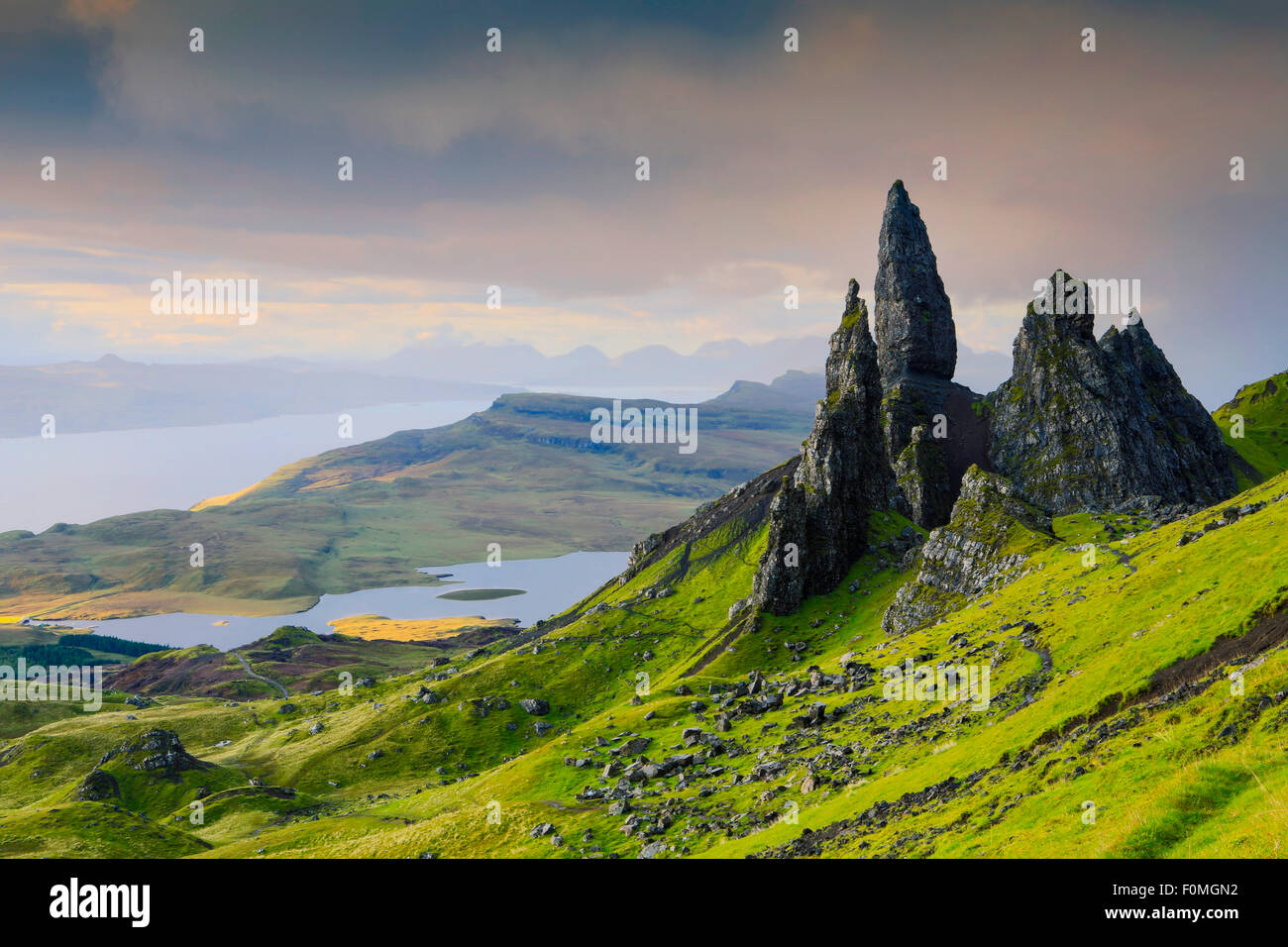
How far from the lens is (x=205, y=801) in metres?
136

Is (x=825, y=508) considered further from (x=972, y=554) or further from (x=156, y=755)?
(x=156, y=755)

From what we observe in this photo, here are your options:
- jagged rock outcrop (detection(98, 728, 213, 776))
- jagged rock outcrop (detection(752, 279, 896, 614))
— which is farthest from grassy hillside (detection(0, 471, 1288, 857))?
jagged rock outcrop (detection(752, 279, 896, 614))

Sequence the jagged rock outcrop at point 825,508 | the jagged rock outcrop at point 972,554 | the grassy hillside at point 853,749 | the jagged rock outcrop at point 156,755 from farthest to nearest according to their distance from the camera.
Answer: the jagged rock outcrop at point 825,508
the jagged rock outcrop at point 156,755
the jagged rock outcrop at point 972,554
the grassy hillside at point 853,749

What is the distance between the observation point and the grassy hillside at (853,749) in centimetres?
3662

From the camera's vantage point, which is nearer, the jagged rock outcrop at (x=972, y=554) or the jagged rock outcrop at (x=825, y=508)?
the jagged rock outcrop at (x=972, y=554)

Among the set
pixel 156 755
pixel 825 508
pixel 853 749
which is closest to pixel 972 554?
pixel 825 508

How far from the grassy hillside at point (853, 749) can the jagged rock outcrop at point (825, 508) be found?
5.14 meters

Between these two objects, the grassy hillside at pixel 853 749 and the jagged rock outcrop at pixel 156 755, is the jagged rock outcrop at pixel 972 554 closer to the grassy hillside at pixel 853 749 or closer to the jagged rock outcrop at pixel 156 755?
the grassy hillside at pixel 853 749

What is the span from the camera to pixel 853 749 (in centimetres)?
7050

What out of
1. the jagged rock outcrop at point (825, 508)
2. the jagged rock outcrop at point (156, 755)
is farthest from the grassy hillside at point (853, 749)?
the jagged rock outcrop at point (825, 508)

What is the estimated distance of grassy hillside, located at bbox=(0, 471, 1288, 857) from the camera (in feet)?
120

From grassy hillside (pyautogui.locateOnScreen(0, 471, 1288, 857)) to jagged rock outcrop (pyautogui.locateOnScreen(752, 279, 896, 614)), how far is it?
514 cm
